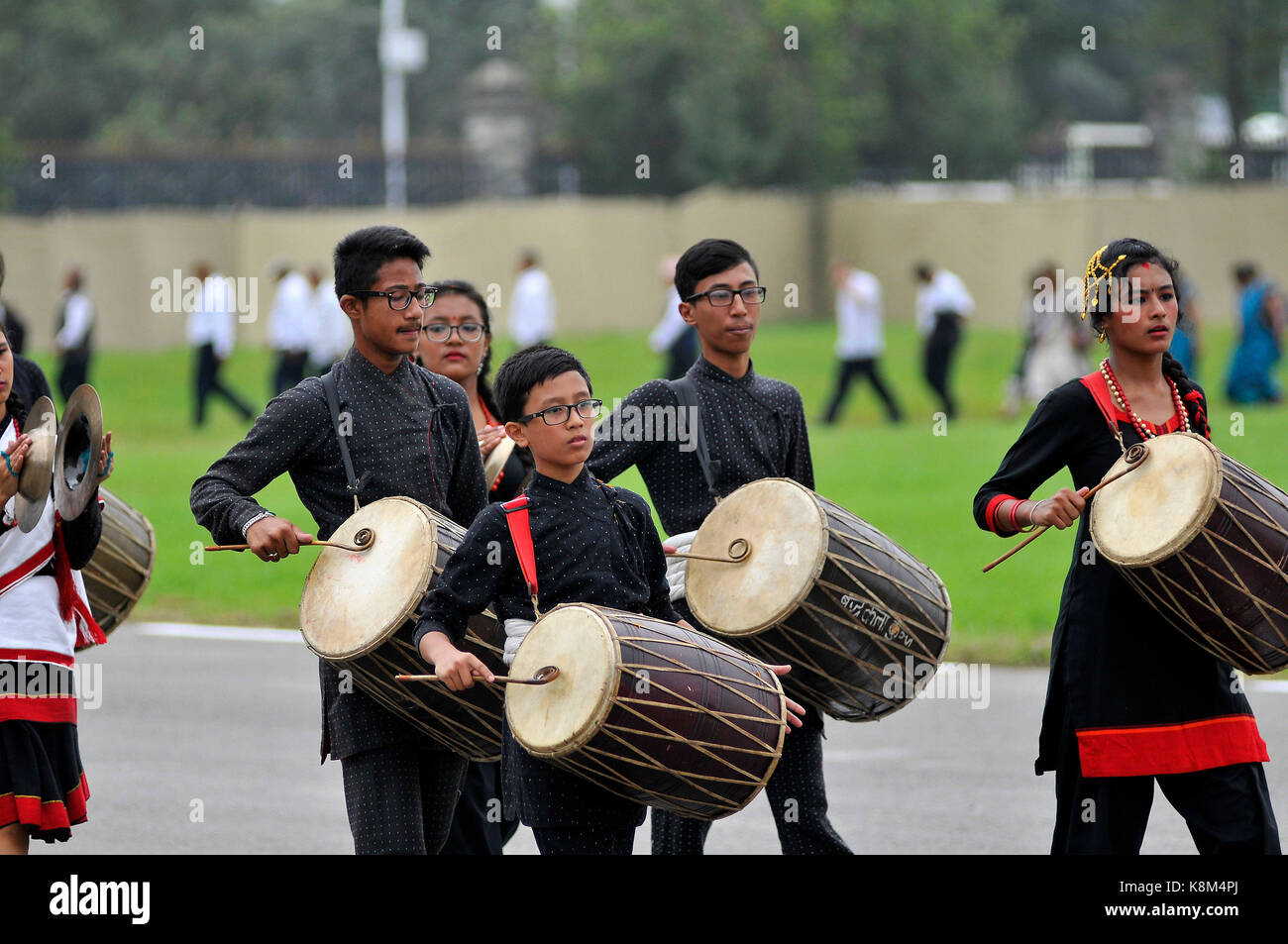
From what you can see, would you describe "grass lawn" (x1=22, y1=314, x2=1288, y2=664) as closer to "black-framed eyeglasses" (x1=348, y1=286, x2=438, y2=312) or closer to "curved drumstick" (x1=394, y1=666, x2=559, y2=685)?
"black-framed eyeglasses" (x1=348, y1=286, x2=438, y2=312)

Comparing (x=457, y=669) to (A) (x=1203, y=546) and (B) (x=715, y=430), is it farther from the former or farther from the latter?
(A) (x=1203, y=546)

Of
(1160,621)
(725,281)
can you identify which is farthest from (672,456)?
(1160,621)

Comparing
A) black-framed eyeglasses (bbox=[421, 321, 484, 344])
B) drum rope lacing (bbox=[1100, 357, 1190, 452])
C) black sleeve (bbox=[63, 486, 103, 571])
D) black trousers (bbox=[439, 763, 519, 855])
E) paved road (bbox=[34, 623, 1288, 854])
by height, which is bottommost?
paved road (bbox=[34, 623, 1288, 854])

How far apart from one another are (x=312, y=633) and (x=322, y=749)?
474 millimetres

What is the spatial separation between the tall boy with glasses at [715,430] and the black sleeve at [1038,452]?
844 millimetres

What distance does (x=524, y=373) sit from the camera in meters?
4.54

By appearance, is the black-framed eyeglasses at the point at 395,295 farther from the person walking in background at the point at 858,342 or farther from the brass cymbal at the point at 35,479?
the person walking in background at the point at 858,342

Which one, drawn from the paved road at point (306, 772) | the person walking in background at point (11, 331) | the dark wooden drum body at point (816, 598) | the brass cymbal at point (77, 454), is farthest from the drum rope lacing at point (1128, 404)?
the person walking in background at point (11, 331)

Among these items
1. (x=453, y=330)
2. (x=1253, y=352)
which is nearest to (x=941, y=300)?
(x=1253, y=352)

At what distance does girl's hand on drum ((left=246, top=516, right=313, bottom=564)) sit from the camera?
178 inches

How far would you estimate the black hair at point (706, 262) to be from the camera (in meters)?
5.58

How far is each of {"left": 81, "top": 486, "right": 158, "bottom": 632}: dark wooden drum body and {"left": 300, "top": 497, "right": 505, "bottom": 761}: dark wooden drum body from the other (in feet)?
4.95

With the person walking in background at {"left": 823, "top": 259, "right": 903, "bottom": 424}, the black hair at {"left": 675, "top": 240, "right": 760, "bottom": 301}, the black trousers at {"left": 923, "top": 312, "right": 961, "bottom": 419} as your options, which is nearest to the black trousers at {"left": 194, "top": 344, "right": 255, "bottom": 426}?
the person walking in background at {"left": 823, "top": 259, "right": 903, "bottom": 424}

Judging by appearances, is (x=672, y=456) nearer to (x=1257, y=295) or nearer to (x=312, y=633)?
(x=312, y=633)
